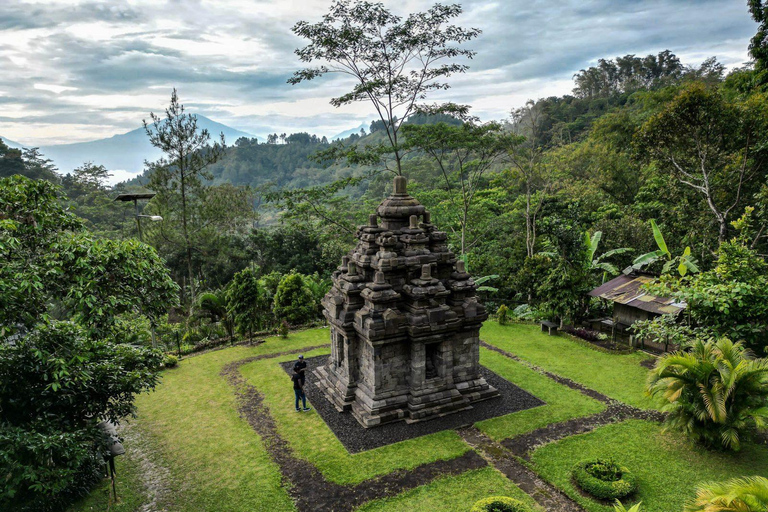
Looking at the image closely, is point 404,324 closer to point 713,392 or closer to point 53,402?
point 713,392

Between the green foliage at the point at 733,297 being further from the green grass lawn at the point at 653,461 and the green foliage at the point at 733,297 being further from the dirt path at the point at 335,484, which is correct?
the dirt path at the point at 335,484

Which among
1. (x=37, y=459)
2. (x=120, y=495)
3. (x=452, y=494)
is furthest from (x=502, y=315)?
(x=37, y=459)

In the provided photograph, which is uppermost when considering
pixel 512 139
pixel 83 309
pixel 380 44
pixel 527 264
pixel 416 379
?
pixel 380 44

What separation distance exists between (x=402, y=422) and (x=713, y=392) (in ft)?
26.0

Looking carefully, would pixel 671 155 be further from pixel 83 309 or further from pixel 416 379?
pixel 83 309

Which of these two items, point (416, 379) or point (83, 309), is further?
point (416, 379)

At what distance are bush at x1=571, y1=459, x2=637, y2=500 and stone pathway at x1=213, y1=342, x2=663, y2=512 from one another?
55 centimetres

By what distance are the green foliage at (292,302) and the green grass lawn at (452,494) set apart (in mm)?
13670

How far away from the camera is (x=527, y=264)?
23.0m

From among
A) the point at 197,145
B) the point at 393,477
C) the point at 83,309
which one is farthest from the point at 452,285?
the point at 197,145

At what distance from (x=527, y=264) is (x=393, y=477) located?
15.1 meters

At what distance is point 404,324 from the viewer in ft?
43.6

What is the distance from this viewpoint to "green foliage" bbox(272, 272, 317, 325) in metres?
22.7

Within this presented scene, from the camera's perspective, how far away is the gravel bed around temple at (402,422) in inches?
487
